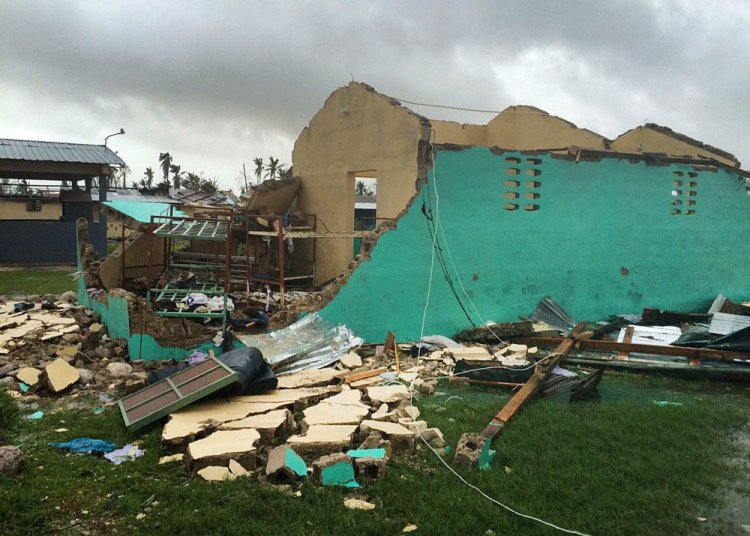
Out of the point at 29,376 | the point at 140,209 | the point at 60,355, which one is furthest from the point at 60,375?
the point at 140,209

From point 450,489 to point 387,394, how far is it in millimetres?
1992

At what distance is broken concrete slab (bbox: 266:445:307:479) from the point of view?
407cm

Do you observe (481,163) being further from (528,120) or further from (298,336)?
(528,120)

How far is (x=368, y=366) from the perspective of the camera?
7258 millimetres

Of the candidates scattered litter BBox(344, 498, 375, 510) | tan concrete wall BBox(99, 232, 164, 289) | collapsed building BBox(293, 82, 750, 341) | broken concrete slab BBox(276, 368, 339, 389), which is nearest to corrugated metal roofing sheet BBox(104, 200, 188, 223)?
tan concrete wall BBox(99, 232, 164, 289)

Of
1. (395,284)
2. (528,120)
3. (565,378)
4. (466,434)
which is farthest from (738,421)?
(528,120)

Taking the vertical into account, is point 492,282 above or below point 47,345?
above

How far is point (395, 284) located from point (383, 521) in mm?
5070

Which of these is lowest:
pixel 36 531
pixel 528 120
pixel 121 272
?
pixel 36 531

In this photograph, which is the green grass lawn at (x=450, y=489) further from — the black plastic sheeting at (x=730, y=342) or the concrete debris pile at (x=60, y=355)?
the black plastic sheeting at (x=730, y=342)

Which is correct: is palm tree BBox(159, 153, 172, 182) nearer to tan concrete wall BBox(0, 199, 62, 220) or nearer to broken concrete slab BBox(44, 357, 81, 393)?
tan concrete wall BBox(0, 199, 62, 220)

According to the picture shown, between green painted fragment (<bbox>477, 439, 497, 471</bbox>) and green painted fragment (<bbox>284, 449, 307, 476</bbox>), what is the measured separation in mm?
1358

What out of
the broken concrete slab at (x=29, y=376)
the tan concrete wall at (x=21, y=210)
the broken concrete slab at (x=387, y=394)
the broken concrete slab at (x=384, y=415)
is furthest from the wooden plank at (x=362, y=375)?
the tan concrete wall at (x=21, y=210)

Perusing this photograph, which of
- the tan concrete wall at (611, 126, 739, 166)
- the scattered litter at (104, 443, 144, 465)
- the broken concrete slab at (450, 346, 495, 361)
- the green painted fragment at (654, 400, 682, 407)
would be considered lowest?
the scattered litter at (104, 443, 144, 465)
